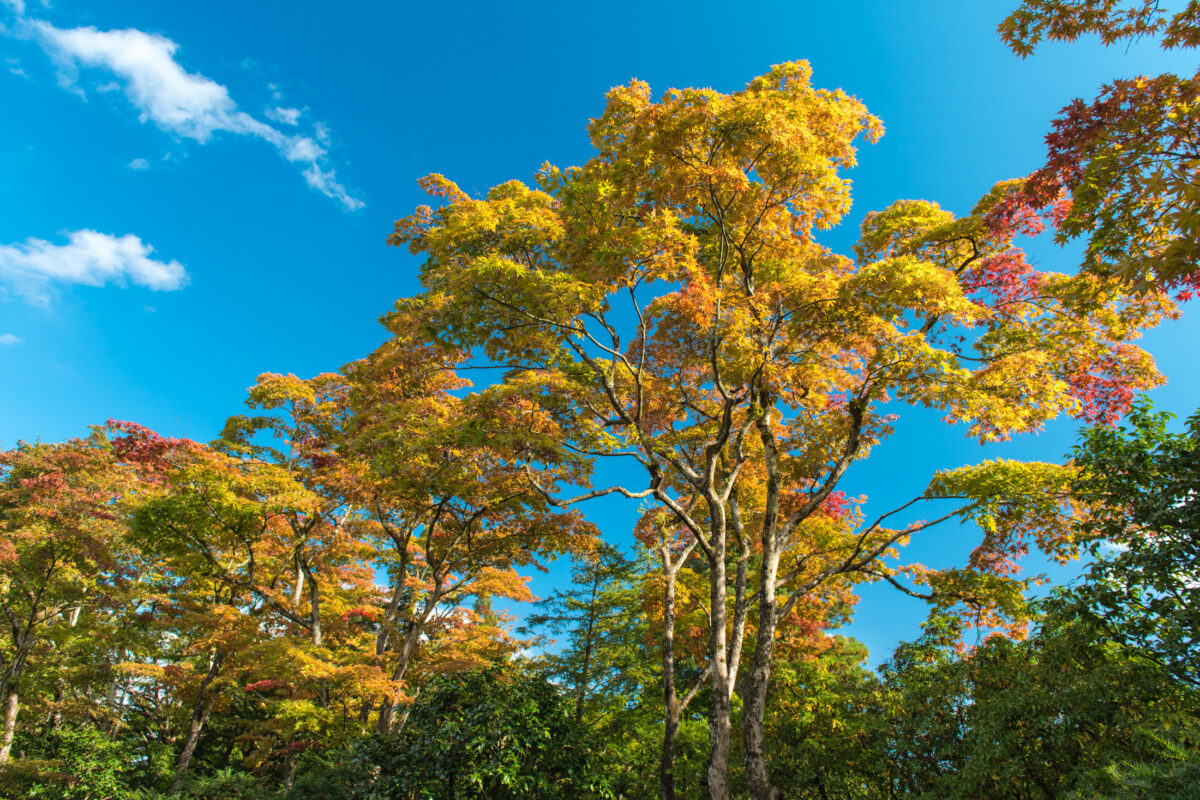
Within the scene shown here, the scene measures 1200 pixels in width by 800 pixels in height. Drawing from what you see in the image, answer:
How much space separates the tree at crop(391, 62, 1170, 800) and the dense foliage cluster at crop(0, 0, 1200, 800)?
60mm

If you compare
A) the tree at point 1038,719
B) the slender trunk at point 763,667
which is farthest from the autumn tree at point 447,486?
the tree at point 1038,719

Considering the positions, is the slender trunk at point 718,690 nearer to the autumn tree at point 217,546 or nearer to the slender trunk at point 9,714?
the autumn tree at point 217,546

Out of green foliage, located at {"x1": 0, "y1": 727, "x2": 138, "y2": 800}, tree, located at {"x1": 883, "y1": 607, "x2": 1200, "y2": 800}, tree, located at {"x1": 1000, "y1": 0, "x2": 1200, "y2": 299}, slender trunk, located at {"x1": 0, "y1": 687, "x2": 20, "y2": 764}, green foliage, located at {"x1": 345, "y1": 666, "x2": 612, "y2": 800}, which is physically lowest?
green foliage, located at {"x1": 0, "y1": 727, "x2": 138, "y2": 800}

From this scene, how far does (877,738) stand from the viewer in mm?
6750

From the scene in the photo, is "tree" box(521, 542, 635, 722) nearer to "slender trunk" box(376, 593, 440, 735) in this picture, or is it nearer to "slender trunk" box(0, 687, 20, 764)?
"slender trunk" box(376, 593, 440, 735)

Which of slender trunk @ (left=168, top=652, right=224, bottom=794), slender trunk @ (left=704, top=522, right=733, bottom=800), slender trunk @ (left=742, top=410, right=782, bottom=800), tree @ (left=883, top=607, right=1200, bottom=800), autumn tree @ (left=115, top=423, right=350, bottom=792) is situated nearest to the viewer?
tree @ (left=883, top=607, right=1200, bottom=800)

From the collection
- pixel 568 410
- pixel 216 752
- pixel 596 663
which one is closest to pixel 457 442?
pixel 568 410

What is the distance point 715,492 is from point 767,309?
330cm

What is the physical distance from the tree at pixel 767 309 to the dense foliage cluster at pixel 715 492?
0.06 m

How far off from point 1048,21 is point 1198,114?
1.94 m

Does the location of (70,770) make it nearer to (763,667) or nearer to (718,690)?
(718,690)

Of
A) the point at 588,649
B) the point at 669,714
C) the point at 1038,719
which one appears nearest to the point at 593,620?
the point at 588,649

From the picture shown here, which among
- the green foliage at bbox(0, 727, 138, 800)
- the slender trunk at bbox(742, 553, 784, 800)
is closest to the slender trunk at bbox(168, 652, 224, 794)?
the green foliage at bbox(0, 727, 138, 800)

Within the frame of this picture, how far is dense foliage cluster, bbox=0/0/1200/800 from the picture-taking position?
195 inches
